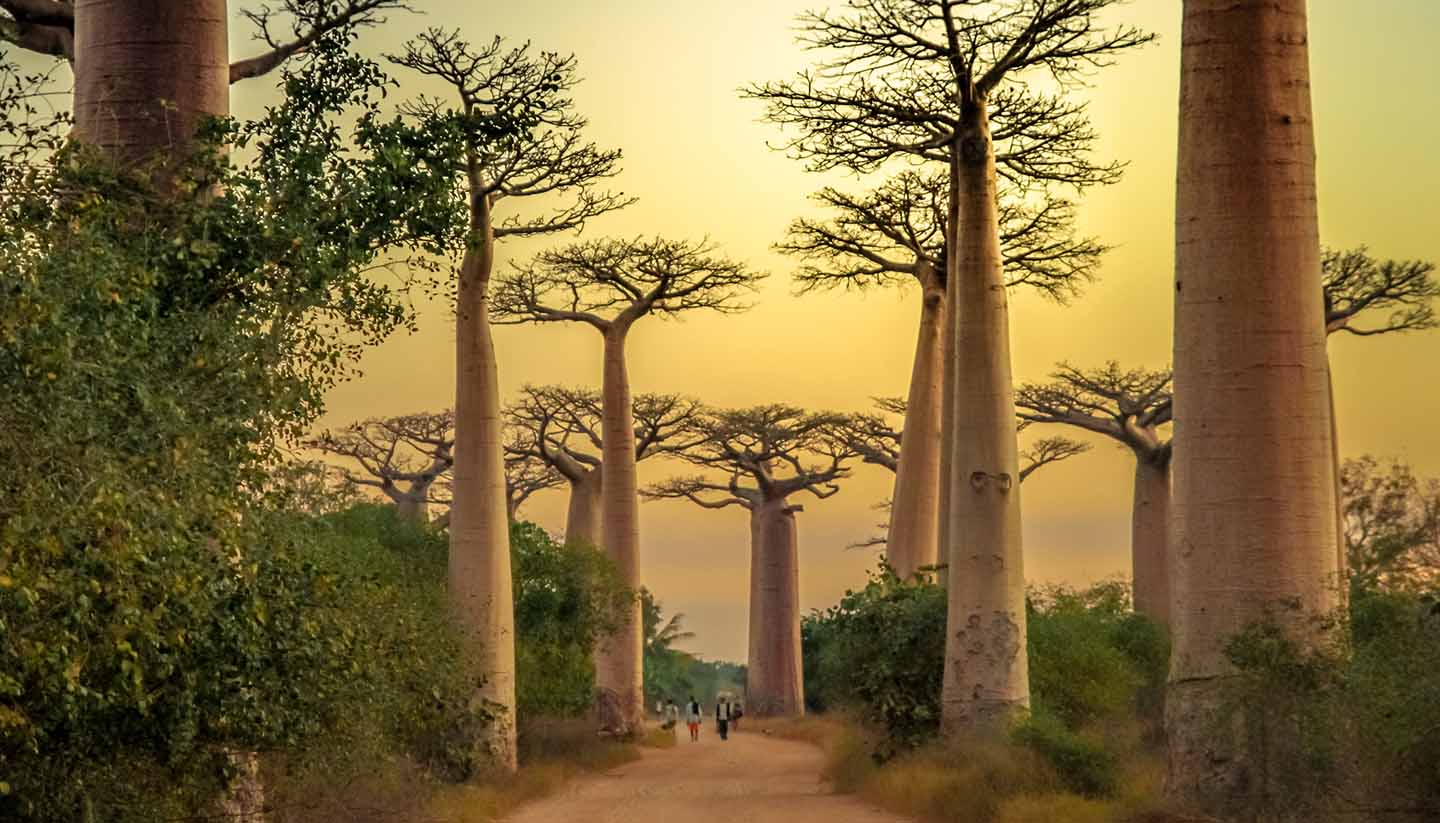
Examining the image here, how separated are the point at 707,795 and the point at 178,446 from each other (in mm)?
10452

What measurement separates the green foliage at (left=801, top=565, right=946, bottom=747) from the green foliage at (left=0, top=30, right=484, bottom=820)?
7.03 m

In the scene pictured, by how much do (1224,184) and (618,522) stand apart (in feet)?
56.9

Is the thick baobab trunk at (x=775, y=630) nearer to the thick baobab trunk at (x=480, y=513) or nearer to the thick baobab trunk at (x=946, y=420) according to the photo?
the thick baobab trunk at (x=946, y=420)

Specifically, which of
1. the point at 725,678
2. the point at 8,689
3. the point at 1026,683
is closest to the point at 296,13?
the point at 8,689

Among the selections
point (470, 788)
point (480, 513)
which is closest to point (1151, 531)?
point (480, 513)

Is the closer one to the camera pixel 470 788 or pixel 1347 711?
pixel 1347 711

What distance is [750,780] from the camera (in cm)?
1900

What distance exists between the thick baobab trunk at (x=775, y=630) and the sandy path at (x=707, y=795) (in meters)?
15.1

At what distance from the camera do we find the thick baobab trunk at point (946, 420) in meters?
19.0

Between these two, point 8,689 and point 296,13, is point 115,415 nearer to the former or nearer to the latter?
point 8,689

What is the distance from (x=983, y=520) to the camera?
49.6 ft

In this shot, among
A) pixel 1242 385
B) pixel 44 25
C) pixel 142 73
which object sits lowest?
pixel 1242 385

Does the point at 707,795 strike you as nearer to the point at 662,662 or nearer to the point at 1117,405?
the point at 1117,405

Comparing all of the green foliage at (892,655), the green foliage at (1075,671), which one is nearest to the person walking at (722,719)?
the green foliage at (1075,671)
